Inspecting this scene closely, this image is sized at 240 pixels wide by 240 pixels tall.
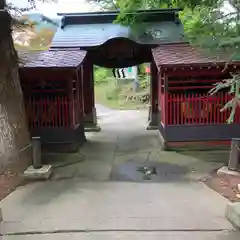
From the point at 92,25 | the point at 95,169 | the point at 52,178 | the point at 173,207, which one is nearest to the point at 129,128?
the point at 92,25

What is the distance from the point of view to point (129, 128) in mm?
16859

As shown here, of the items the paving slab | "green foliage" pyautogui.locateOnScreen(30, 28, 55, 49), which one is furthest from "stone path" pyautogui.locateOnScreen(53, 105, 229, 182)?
"green foliage" pyautogui.locateOnScreen(30, 28, 55, 49)

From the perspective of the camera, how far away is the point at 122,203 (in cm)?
714

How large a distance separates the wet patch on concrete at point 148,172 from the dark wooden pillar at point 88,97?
5949mm

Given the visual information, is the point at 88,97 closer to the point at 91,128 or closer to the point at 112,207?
the point at 91,128

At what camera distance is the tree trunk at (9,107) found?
9305mm

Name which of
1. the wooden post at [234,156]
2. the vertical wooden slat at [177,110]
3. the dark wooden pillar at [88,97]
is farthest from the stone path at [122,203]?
the dark wooden pillar at [88,97]

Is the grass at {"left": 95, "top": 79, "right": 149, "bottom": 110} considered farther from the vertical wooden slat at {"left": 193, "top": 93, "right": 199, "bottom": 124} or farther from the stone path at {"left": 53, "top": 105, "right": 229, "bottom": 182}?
the vertical wooden slat at {"left": 193, "top": 93, "right": 199, "bottom": 124}

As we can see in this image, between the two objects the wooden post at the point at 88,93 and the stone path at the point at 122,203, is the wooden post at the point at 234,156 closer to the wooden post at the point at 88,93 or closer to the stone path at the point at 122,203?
the stone path at the point at 122,203

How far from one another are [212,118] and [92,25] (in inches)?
231

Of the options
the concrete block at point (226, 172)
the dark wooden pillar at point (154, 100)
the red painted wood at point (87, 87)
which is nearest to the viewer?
the concrete block at point (226, 172)

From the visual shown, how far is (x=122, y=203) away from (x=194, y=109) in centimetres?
523

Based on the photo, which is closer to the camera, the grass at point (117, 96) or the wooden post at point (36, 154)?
the wooden post at point (36, 154)

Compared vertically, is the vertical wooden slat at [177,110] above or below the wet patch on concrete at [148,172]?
above
